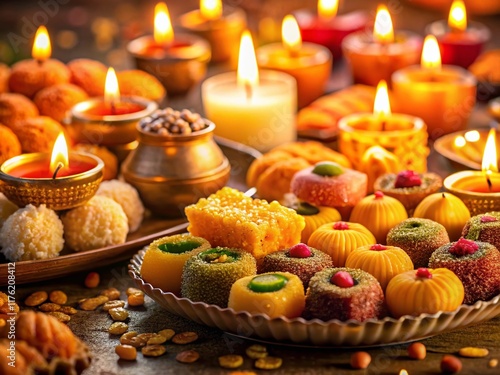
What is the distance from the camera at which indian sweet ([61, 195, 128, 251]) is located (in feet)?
5.46

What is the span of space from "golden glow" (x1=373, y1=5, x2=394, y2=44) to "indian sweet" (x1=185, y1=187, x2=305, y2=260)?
117cm

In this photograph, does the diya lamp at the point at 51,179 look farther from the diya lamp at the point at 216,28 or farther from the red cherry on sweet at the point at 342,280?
the diya lamp at the point at 216,28

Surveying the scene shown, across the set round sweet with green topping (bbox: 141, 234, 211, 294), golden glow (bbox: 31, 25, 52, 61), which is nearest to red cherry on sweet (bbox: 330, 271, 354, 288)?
round sweet with green topping (bbox: 141, 234, 211, 294)

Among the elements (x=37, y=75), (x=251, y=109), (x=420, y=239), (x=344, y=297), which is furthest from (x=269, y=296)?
(x=37, y=75)

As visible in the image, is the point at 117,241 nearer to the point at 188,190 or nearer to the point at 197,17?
the point at 188,190

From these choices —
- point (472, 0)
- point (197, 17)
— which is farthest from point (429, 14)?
point (197, 17)

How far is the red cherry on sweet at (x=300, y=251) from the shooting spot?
146 centimetres

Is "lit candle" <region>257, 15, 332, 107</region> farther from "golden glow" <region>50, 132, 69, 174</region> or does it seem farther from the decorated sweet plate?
the decorated sweet plate

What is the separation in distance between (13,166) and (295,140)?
84cm

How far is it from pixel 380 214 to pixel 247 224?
278mm

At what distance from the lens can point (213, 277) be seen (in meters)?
1.40

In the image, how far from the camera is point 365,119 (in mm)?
2131

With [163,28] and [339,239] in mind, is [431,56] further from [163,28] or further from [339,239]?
[339,239]

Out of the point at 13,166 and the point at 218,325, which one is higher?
the point at 13,166
